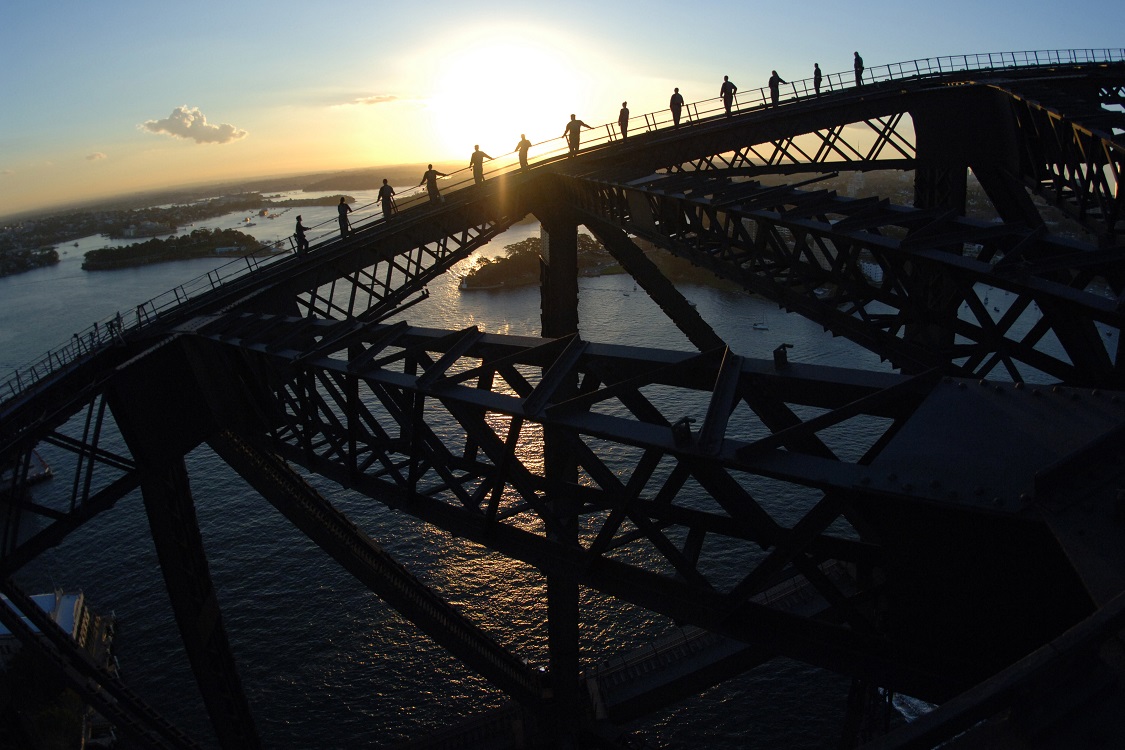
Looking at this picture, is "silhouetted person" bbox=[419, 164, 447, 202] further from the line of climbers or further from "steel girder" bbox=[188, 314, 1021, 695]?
"steel girder" bbox=[188, 314, 1021, 695]

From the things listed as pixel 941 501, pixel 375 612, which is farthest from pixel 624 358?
pixel 375 612

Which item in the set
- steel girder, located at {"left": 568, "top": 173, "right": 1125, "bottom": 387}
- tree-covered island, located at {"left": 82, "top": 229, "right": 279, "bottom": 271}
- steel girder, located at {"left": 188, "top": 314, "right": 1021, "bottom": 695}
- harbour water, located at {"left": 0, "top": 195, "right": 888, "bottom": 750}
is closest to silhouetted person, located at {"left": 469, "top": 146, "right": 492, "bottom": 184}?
steel girder, located at {"left": 568, "top": 173, "right": 1125, "bottom": 387}

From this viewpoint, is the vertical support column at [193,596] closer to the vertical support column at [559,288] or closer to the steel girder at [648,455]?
the steel girder at [648,455]

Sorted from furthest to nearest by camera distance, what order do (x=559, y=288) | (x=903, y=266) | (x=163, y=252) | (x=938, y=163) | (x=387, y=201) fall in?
(x=163, y=252), (x=387, y=201), (x=938, y=163), (x=559, y=288), (x=903, y=266)

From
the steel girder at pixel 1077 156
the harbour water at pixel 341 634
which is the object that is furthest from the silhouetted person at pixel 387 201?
the harbour water at pixel 341 634

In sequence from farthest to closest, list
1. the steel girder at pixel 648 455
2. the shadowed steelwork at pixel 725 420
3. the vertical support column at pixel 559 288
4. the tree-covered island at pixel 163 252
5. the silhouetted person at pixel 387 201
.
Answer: the tree-covered island at pixel 163 252
the silhouetted person at pixel 387 201
the vertical support column at pixel 559 288
the steel girder at pixel 648 455
the shadowed steelwork at pixel 725 420

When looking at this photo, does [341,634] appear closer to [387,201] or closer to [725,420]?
[387,201]

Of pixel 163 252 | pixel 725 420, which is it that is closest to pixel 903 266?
pixel 725 420
